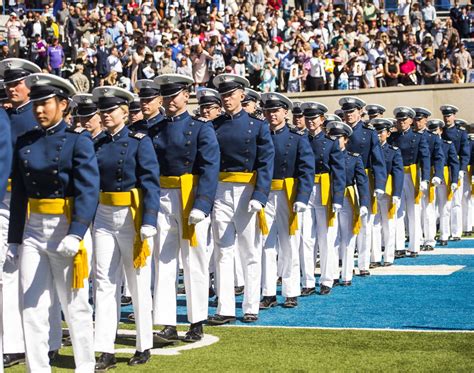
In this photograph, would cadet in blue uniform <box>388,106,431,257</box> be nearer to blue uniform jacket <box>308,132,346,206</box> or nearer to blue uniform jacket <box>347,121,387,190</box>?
blue uniform jacket <box>347,121,387,190</box>

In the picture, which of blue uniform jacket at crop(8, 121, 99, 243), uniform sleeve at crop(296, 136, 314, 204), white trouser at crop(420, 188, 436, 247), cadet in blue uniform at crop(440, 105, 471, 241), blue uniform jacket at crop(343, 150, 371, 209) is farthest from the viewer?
cadet in blue uniform at crop(440, 105, 471, 241)

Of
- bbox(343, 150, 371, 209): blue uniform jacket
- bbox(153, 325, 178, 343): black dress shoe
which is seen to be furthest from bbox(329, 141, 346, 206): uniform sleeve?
bbox(153, 325, 178, 343): black dress shoe

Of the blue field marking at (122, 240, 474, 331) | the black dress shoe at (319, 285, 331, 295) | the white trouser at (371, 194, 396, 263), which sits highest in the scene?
the white trouser at (371, 194, 396, 263)

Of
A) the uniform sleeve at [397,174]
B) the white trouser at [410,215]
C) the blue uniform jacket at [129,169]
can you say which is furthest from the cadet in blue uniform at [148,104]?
the white trouser at [410,215]

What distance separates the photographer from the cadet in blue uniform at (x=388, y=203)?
55.4 feet

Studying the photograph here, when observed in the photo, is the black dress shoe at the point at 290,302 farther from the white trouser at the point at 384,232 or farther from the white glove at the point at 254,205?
the white trouser at the point at 384,232

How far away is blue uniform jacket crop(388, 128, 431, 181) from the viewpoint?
59.7 feet

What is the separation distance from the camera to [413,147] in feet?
59.9

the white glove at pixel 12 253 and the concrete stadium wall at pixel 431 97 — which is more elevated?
the concrete stadium wall at pixel 431 97

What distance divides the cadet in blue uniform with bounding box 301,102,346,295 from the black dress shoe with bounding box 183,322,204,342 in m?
3.40

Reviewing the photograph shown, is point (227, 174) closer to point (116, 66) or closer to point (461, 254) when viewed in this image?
point (461, 254)

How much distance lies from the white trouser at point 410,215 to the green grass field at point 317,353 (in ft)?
22.4

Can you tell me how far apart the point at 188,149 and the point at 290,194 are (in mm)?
2391

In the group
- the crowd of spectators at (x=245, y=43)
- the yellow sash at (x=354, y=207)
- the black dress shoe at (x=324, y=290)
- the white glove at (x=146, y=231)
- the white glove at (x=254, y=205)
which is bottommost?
the black dress shoe at (x=324, y=290)
